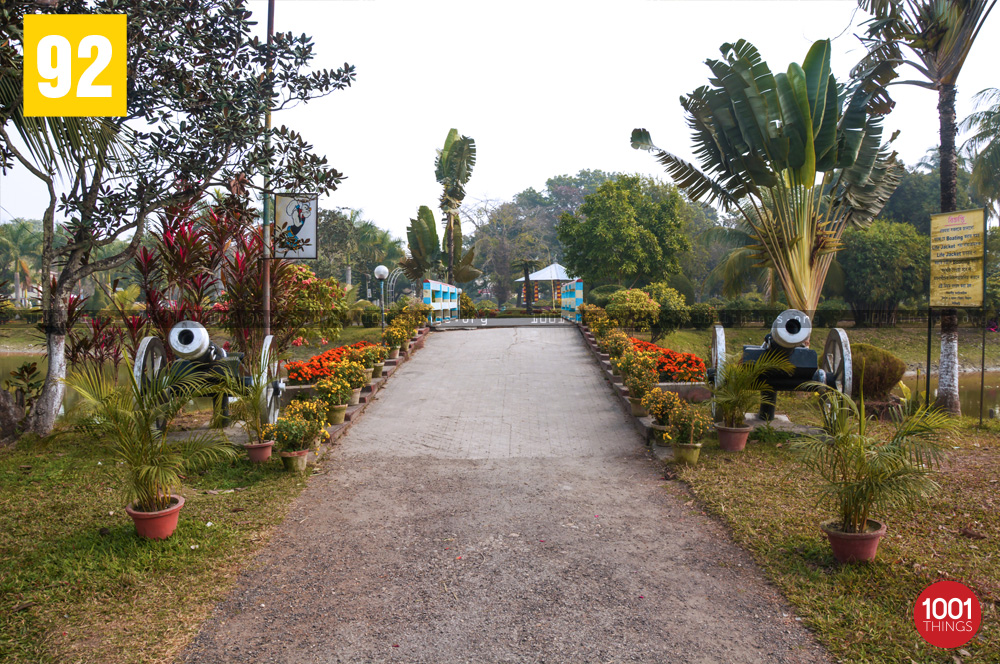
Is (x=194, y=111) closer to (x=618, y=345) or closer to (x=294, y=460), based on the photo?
(x=294, y=460)

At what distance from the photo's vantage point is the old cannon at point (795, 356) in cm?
759

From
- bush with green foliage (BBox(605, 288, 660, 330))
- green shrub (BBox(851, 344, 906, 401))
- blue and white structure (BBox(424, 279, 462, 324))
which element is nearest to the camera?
green shrub (BBox(851, 344, 906, 401))

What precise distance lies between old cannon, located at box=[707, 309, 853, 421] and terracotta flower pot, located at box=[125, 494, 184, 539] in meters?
5.88

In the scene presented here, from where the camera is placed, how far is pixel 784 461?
6.47 meters

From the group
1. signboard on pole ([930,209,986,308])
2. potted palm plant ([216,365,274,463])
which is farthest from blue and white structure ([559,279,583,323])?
potted palm plant ([216,365,274,463])

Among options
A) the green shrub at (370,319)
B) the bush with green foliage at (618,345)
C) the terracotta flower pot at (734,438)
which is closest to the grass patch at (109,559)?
the terracotta flower pot at (734,438)

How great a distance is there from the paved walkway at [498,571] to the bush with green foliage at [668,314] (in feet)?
41.0

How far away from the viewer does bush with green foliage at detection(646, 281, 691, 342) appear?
19.4m

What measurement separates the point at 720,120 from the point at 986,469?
6.49 meters

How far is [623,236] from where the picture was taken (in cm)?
2716

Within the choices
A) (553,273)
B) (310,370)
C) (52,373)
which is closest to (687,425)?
(310,370)

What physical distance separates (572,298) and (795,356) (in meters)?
18.2

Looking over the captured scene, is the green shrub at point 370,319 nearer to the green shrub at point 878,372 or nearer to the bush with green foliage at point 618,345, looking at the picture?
the bush with green foliage at point 618,345

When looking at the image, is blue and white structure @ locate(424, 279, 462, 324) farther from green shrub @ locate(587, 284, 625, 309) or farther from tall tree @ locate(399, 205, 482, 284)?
green shrub @ locate(587, 284, 625, 309)
